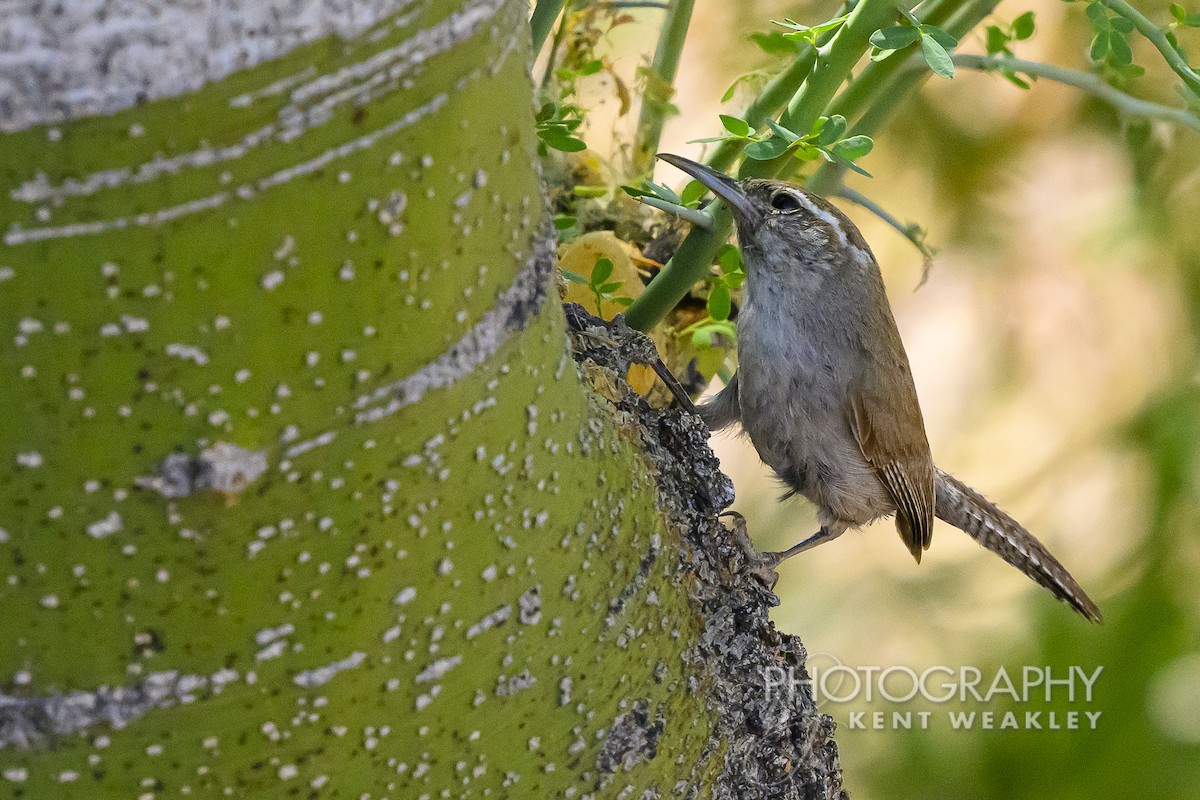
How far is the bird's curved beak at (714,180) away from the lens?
51.4 inches

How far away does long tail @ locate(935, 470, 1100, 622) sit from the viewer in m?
1.89

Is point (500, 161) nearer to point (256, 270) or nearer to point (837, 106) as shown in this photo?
point (256, 270)

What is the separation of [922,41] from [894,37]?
0.09ft

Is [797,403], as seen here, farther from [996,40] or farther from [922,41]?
[922,41]

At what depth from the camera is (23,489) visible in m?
0.51

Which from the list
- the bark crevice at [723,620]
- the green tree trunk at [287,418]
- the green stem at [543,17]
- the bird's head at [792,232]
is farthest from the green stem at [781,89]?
the green tree trunk at [287,418]

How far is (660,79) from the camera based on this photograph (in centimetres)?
148

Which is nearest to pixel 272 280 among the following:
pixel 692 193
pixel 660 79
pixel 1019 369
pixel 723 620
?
pixel 723 620

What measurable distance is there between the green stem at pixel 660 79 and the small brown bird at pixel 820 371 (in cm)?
16

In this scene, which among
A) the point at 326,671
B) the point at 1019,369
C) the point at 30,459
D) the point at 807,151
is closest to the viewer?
the point at 30,459

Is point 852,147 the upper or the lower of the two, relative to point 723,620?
upper

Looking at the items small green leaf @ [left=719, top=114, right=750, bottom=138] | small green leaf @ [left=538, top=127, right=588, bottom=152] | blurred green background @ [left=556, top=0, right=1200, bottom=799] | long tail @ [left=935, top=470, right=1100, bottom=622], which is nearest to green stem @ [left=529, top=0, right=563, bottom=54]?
small green leaf @ [left=538, top=127, right=588, bottom=152]

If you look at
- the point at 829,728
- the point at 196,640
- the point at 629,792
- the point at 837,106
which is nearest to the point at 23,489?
the point at 196,640

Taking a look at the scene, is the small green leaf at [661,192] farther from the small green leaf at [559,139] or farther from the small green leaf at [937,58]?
the small green leaf at [937,58]
